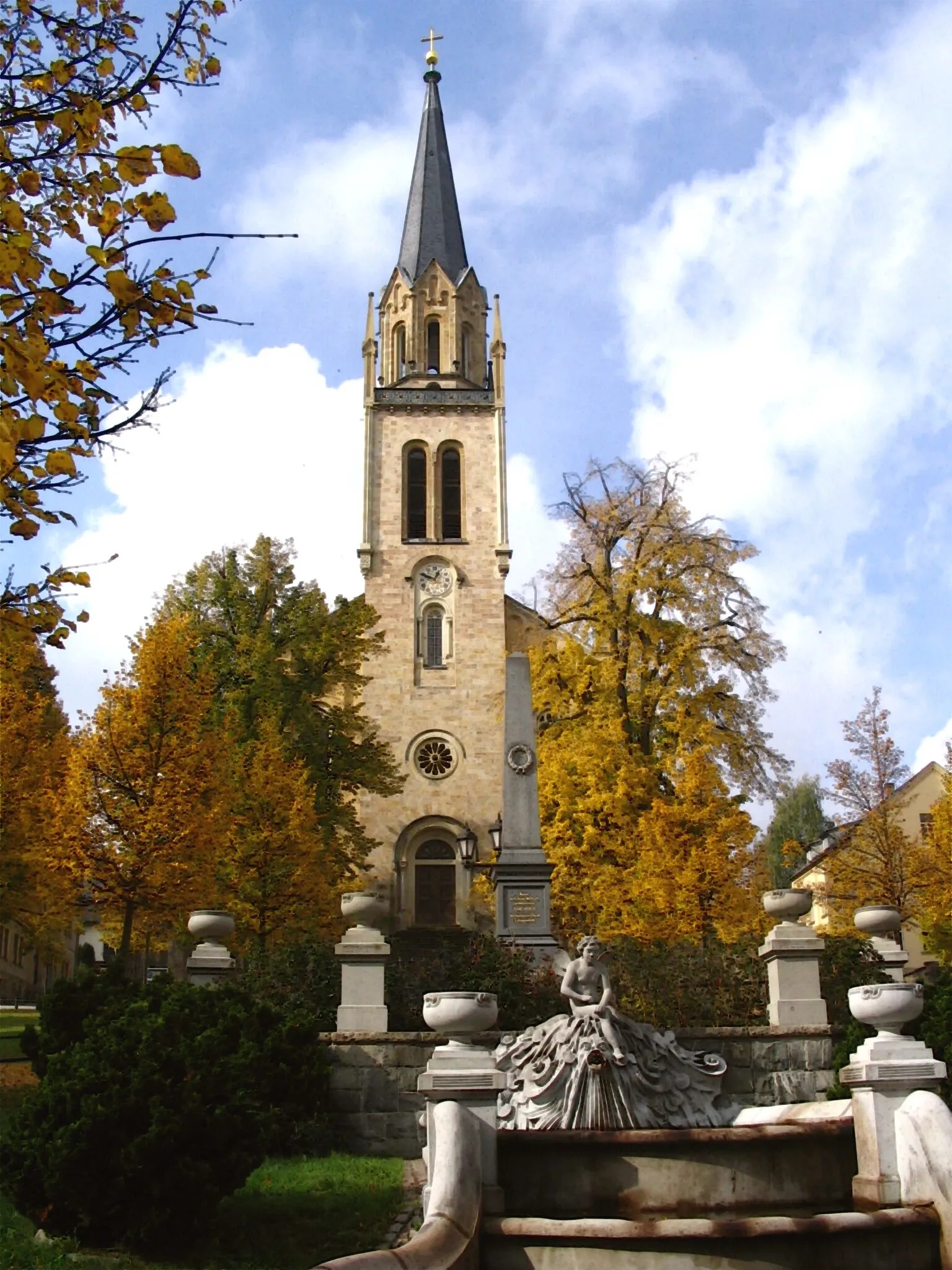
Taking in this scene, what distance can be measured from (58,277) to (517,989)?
439 inches

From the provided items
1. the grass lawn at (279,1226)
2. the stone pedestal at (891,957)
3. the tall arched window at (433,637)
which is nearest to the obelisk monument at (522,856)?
the stone pedestal at (891,957)

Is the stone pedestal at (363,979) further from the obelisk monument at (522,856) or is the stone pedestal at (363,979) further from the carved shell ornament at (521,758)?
the carved shell ornament at (521,758)

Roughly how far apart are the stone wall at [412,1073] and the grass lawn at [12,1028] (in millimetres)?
3434

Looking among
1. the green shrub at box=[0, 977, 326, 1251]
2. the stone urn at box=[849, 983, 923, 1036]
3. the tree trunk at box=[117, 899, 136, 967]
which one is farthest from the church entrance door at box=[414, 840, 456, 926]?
the stone urn at box=[849, 983, 923, 1036]

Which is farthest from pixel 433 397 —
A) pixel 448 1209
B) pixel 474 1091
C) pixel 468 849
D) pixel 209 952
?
pixel 448 1209

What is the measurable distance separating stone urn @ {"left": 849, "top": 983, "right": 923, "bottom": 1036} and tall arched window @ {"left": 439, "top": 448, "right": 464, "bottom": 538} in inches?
1341

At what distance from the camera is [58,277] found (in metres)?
5.88

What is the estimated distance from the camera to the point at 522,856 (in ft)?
64.3

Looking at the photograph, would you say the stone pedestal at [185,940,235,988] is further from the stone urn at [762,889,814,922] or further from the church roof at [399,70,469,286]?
the church roof at [399,70,469,286]

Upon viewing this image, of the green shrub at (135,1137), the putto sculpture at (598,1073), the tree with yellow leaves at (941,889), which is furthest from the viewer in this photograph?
the tree with yellow leaves at (941,889)

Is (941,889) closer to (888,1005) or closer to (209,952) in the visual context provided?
(209,952)

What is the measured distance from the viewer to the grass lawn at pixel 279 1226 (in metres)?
7.89

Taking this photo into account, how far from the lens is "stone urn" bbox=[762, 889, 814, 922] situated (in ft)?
Answer: 47.4

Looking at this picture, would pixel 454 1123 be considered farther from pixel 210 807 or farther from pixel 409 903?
pixel 409 903
